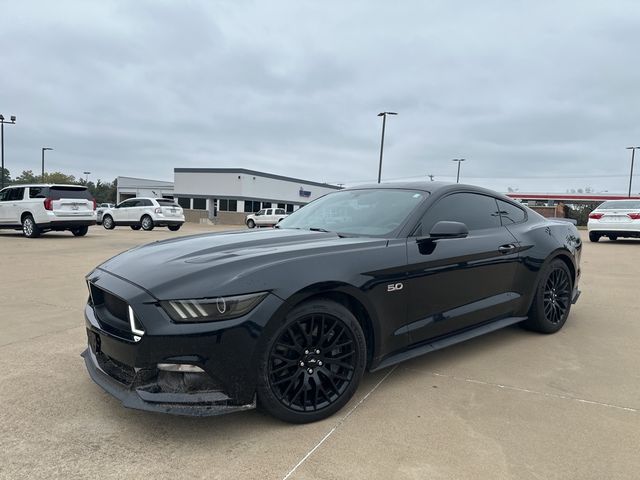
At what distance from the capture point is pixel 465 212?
386cm

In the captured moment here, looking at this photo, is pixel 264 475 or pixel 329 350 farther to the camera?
pixel 329 350

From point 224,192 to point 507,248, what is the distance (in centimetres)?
4254

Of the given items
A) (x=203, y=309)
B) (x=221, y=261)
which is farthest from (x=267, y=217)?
(x=203, y=309)

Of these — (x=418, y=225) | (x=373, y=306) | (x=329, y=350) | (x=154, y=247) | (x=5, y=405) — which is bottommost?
(x=5, y=405)

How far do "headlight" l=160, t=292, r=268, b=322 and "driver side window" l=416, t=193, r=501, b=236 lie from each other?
1509 millimetres

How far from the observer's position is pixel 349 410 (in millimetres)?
2795

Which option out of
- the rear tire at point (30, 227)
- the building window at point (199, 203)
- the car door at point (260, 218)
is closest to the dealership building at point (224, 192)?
the building window at point (199, 203)

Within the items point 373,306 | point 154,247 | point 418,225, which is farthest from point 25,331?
point 418,225

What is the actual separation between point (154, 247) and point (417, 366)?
82.6 inches

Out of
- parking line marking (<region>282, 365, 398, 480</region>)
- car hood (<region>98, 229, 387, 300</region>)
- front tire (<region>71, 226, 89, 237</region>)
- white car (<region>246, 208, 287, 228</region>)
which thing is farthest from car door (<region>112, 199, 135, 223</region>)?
parking line marking (<region>282, 365, 398, 480</region>)

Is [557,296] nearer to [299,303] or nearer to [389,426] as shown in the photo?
[389,426]

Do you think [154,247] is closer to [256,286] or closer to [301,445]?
Result: [256,286]

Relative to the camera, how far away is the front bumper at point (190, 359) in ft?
7.57

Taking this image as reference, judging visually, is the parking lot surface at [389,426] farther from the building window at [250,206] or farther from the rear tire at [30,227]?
the building window at [250,206]
